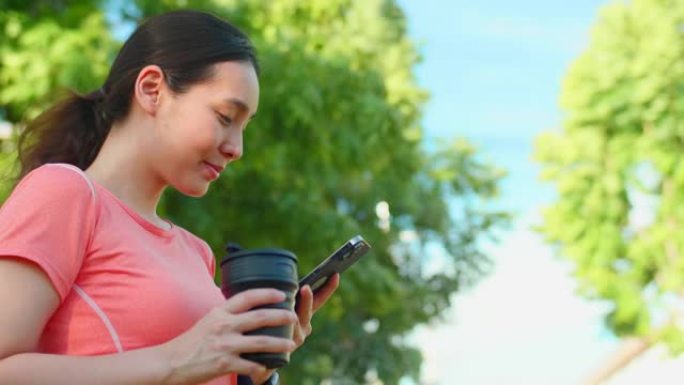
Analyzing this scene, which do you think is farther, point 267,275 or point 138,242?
point 138,242

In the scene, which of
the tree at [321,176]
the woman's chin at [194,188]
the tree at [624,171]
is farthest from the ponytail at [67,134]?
the tree at [624,171]

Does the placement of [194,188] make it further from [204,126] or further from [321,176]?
[321,176]

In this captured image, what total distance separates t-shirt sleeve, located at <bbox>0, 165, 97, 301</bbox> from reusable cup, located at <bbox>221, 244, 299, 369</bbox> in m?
0.24

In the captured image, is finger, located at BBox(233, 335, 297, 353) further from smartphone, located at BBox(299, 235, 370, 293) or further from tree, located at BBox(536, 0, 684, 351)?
tree, located at BBox(536, 0, 684, 351)

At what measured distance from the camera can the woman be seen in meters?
2.18

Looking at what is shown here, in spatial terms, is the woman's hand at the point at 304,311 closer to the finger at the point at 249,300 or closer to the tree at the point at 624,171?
the finger at the point at 249,300

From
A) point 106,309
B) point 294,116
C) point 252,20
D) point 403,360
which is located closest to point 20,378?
point 106,309

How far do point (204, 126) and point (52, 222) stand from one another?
311 millimetres

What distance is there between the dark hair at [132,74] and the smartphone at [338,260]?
0.38m

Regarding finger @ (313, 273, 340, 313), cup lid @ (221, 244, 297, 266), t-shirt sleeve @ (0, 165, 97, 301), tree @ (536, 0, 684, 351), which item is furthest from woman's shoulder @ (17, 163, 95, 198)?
tree @ (536, 0, 684, 351)

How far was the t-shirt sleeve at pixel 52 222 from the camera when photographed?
2.21m

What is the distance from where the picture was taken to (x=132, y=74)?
2.49 meters

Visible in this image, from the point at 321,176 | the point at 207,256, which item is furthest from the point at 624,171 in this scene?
the point at 207,256

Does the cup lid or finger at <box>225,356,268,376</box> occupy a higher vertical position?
the cup lid
